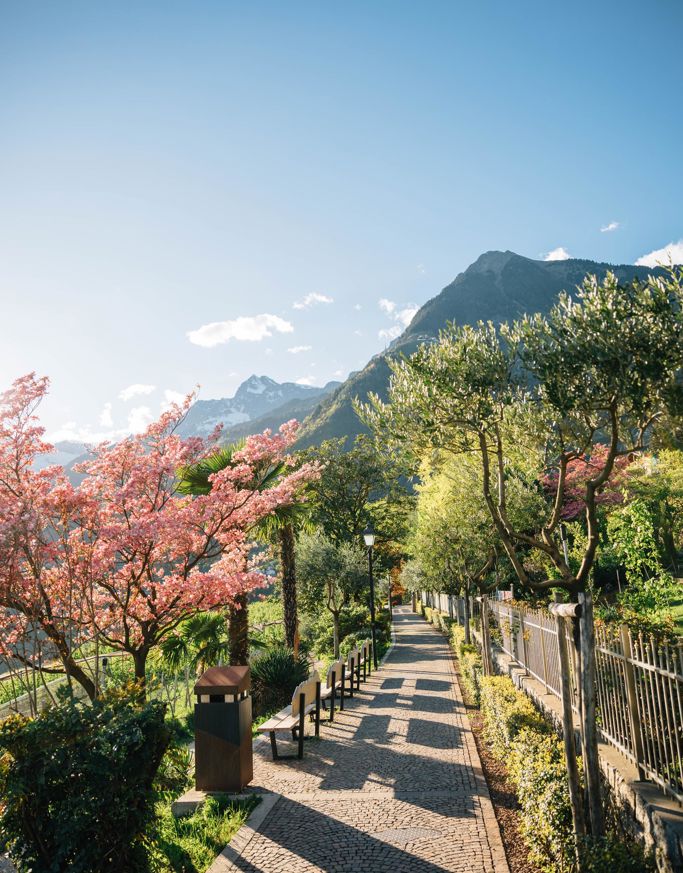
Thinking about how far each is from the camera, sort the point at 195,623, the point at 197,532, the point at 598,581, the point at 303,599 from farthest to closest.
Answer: the point at 598,581
the point at 303,599
the point at 195,623
the point at 197,532

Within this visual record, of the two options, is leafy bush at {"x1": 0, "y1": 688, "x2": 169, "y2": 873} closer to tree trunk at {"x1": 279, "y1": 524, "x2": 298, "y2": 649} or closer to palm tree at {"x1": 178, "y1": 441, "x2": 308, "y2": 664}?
palm tree at {"x1": 178, "y1": 441, "x2": 308, "y2": 664}

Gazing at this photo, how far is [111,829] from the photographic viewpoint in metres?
3.91

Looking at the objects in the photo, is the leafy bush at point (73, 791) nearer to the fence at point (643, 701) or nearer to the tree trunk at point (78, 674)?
the tree trunk at point (78, 674)

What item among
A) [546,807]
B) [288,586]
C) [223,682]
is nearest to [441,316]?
[288,586]

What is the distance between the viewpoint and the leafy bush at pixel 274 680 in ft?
42.2

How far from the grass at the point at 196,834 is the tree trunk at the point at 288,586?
9.95 metres

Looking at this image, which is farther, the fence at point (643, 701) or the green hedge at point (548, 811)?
the fence at point (643, 701)

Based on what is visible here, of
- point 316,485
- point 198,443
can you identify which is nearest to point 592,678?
point 198,443

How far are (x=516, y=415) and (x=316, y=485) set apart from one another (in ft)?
89.6

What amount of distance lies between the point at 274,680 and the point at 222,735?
6.28 metres

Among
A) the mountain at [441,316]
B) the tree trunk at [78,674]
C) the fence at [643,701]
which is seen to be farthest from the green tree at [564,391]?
the mountain at [441,316]

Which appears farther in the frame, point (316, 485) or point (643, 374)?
point (316, 485)

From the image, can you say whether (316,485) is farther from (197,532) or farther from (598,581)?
(197,532)

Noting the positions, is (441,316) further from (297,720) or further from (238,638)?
(297,720)
